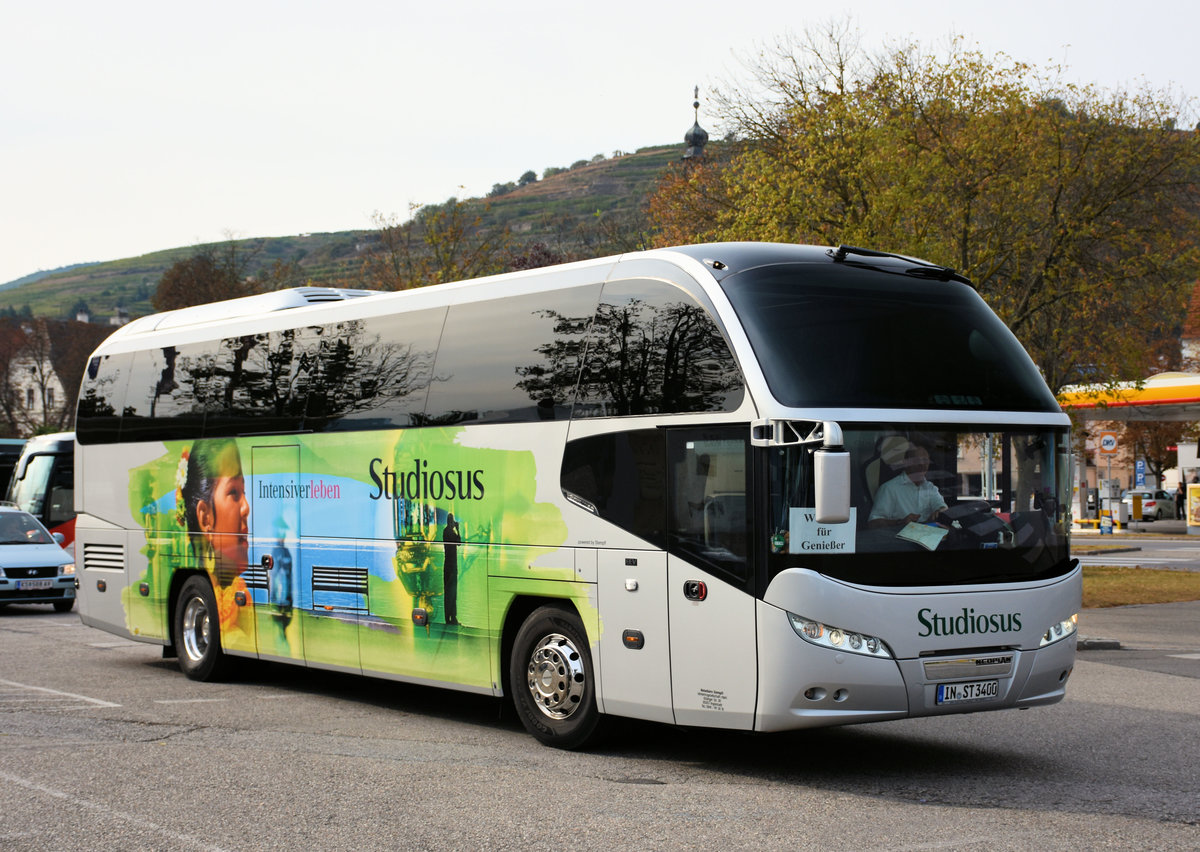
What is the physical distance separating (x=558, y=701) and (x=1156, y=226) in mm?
19680

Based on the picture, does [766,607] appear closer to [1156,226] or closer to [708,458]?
[708,458]

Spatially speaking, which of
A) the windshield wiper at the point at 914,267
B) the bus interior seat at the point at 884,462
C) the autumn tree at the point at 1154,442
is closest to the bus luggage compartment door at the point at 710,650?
the bus interior seat at the point at 884,462

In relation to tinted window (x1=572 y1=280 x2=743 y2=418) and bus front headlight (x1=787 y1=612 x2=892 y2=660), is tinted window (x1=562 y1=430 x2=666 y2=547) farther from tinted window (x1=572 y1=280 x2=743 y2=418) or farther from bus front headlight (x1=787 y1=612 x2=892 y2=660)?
bus front headlight (x1=787 y1=612 x2=892 y2=660)

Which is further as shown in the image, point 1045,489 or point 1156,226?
point 1156,226

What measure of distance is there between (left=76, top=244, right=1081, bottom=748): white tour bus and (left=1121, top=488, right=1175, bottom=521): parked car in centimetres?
5257

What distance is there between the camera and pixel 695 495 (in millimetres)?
8680

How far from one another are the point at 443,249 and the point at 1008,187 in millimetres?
19756

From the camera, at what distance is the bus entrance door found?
12.5 metres

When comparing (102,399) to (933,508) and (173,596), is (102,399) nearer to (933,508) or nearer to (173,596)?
A: (173,596)

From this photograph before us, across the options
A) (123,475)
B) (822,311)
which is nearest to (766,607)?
(822,311)

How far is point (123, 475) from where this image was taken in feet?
49.8

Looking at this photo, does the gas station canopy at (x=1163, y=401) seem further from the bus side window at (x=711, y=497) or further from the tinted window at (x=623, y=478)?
the bus side window at (x=711, y=497)

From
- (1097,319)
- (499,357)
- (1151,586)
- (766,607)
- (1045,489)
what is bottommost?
(1151,586)

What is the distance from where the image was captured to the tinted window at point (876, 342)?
8453 millimetres
